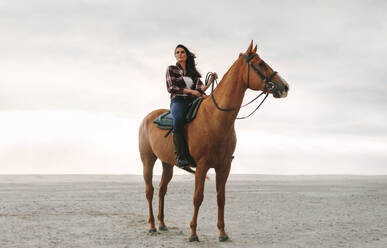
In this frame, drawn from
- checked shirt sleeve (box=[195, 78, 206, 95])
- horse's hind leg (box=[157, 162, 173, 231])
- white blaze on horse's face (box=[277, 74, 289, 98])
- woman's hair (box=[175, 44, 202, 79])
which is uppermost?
woman's hair (box=[175, 44, 202, 79])

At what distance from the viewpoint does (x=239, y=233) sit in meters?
9.55

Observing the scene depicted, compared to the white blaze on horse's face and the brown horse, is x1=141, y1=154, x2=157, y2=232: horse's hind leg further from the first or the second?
the white blaze on horse's face

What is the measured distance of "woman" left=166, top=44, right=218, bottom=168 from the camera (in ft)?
27.1

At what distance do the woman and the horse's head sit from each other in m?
1.17

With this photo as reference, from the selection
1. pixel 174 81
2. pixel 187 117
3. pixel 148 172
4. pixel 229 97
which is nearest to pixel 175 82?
pixel 174 81

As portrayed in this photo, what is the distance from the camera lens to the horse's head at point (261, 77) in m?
7.27

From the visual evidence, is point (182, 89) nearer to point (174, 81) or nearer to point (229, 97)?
point (174, 81)

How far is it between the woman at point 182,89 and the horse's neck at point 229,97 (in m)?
0.74

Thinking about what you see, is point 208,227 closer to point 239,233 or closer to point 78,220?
point 239,233

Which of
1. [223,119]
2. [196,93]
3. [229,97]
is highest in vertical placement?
[196,93]

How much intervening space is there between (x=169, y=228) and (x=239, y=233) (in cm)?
180

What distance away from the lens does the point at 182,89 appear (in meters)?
8.44

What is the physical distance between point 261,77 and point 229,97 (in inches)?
29.5

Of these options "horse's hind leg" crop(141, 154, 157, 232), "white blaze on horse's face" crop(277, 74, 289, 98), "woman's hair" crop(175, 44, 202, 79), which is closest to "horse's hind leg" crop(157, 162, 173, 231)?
"horse's hind leg" crop(141, 154, 157, 232)
